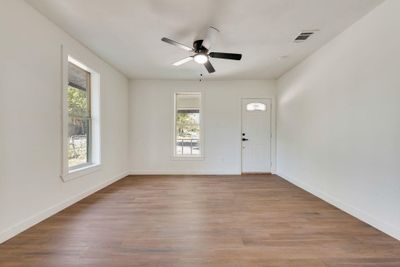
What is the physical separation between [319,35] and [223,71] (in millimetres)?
2227

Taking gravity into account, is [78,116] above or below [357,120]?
above

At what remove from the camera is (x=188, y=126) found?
6066 mm

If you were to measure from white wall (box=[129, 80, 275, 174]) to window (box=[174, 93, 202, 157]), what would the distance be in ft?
0.63

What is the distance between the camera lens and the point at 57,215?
2.93 metres

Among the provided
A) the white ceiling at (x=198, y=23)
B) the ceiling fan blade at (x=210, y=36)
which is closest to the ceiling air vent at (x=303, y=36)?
the white ceiling at (x=198, y=23)

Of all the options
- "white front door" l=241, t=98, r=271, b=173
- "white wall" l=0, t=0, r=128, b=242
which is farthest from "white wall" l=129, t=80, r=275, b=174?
"white wall" l=0, t=0, r=128, b=242

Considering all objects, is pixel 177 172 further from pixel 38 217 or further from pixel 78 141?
pixel 38 217

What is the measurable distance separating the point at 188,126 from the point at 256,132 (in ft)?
6.29

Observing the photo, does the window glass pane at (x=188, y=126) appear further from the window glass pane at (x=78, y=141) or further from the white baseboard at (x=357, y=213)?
the white baseboard at (x=357, y=213)

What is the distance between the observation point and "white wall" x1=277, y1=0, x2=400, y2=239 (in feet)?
7.74

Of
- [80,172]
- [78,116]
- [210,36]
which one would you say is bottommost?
[80,172]

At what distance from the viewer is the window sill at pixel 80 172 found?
3.22m

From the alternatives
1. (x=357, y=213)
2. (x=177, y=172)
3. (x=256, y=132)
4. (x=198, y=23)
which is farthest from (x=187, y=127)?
(x=357, y=213)

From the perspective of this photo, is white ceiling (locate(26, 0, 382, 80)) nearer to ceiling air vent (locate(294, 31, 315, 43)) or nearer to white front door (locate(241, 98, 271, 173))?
ceiling air vent (locate(294, 31, 315, 43))
